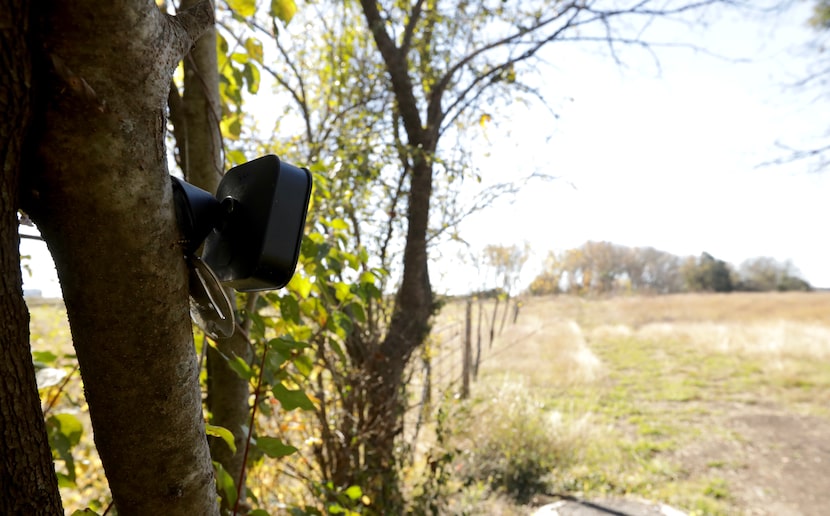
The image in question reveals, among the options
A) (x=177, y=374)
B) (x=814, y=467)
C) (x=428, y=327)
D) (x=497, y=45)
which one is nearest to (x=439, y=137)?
(x=497, y=45)

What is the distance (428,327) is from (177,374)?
12.1 feet

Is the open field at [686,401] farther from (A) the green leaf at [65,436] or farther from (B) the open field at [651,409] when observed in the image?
(A) the green leaf at [65,436]

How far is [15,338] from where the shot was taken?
0.46 metres

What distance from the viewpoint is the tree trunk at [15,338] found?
0.40 metres

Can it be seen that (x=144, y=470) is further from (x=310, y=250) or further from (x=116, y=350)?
(x=310, y=250)

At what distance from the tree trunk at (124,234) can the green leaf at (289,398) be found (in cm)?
40

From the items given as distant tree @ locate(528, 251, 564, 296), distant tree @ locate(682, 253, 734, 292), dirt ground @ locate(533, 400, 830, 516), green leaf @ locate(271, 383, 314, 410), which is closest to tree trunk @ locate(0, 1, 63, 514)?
green leaf @ locate(271, 383, 314, 410)

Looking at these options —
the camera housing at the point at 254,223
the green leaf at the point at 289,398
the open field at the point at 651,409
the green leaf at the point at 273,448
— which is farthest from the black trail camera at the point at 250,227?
the open field at the point at 651,409

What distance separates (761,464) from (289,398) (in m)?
7.78

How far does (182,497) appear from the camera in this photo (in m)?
0.58

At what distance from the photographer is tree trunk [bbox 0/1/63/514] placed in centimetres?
40

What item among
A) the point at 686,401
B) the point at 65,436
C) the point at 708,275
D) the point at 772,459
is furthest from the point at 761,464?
the point at 708,275

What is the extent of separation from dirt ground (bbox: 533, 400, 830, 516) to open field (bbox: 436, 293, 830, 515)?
0.02 m

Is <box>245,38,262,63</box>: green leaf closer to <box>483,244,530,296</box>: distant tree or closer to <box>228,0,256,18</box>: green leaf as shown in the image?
<box>228,0,256,18</box>: green leaf
